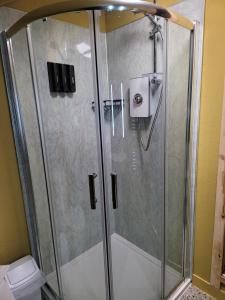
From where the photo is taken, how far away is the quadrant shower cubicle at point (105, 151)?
53.7 inches

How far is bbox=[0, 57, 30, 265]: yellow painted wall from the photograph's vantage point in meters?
1.42

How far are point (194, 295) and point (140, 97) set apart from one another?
5.33 ft

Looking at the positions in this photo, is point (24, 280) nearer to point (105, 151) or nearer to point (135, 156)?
point (105, 151)

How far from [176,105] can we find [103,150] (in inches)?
25.8

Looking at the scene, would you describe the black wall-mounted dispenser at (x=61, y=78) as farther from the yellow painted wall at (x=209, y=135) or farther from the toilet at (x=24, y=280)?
the toilet at (x=24, y=280)

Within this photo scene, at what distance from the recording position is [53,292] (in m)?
1.62

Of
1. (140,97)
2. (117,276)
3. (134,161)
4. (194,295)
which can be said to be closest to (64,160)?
(134,161)

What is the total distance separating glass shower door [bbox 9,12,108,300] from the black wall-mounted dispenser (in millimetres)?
18

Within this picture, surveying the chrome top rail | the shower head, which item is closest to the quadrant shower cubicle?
the shower head

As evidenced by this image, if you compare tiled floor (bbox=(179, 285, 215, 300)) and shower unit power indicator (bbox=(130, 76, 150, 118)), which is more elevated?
shower unit power indicator (bbox=(130, 76, 150, 118))

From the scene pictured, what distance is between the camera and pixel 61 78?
5.27ft

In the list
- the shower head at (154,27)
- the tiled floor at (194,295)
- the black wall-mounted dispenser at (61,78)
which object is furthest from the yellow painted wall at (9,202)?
the tiled floor at (194,295)

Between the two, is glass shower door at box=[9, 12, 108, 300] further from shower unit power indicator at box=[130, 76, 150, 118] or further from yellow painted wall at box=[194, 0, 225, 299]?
yellow painted wall at box=[194, 0, 225, 299]

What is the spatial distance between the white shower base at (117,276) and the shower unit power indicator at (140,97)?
3.38ft
